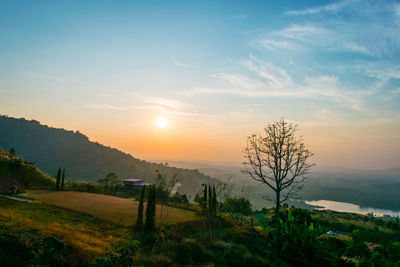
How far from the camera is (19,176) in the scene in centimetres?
3831

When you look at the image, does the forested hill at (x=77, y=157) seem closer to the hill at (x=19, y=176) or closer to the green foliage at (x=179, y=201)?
the green foliage at (x=179, y=201)

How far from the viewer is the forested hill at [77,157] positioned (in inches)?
6048

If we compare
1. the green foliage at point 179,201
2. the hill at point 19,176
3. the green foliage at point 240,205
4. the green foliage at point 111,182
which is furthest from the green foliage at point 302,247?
the green foliage at point 111,182

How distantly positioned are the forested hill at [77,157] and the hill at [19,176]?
3873 inches

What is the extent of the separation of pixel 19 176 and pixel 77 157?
143654mm

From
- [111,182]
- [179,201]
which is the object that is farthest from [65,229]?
[111,182]

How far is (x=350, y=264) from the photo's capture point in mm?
18297

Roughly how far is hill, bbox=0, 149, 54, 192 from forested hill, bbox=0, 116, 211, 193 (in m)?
98.4

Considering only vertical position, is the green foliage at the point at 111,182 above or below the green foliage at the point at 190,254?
above

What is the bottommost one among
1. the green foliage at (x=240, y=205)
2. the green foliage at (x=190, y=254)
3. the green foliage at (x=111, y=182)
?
the green foliage at (x=240, y=205)

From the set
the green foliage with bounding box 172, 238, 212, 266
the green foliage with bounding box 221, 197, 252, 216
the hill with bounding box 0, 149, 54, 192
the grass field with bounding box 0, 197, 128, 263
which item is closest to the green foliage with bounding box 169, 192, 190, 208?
the green foliage with bounding box 221, 197, 252, 216

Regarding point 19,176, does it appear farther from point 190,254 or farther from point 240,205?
point 240,205

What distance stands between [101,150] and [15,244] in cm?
18284

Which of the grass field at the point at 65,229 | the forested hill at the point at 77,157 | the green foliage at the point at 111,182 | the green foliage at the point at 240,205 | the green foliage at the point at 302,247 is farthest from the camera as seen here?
the forested hill at the point at 77,157
